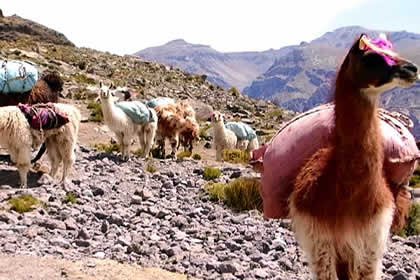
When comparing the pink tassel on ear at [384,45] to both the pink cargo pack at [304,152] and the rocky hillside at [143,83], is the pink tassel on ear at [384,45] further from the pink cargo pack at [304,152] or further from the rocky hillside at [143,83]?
the rocky hillside at [143,83]

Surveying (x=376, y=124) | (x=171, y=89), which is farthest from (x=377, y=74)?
(x=171, y=89)

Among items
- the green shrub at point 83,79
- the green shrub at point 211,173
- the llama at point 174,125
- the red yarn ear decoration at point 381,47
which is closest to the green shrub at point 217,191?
the green shrub at point 211,173

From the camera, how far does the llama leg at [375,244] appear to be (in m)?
3.42

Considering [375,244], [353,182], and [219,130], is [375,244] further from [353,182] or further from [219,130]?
[219,130]

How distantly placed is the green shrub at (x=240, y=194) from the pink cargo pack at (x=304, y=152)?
4.22 metres

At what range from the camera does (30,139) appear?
845 centimetres

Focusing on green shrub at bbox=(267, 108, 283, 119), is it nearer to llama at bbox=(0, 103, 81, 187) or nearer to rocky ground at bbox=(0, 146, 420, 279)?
rocky ground at bbox=(0, 146, 420, 279)

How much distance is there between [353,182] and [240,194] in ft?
17.4

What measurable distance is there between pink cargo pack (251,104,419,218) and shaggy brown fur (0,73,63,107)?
21.8ft

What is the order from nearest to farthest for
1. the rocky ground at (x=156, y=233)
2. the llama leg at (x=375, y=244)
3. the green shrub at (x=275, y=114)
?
the llama leg at (x=375, y=244), the rocky ground at (x=156, y=233), the green shrub at (x=275, y=114)

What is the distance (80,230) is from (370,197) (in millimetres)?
3913

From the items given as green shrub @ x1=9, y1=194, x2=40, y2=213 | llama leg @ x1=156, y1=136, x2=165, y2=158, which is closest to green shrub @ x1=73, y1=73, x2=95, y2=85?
llama leg @ x1=156, y1=136, x2=165, y2=158

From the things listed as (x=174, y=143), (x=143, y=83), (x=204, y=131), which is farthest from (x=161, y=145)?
(x=143, y=83)

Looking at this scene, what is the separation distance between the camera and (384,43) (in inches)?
126
